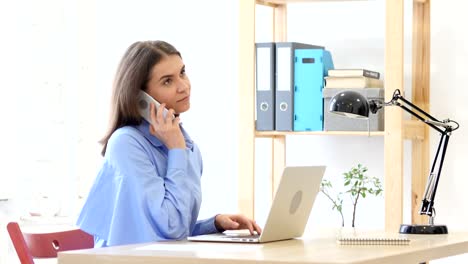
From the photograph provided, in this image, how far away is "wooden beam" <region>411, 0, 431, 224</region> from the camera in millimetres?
3975

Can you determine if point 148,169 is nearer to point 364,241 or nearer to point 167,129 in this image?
point 167,129

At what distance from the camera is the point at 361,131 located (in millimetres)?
3779

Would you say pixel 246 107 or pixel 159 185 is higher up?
pixel 246 107

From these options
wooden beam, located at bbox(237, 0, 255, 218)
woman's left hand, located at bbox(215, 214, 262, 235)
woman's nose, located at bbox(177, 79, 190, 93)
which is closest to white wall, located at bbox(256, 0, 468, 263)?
wooden beam, located at bbox(237, 0, 255, 218)

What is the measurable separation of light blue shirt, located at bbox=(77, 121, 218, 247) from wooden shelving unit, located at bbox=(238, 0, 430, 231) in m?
1.08

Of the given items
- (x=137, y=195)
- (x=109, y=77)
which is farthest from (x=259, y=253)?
(x=109, y=77)

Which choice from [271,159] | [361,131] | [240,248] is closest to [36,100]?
[271,159]

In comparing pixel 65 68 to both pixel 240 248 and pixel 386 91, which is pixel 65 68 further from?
pixel 240 248

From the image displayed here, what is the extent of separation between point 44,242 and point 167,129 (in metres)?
0.49

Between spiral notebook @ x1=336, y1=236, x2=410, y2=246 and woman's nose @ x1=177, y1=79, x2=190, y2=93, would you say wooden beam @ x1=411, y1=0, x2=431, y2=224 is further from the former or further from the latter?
spiral notebook @ x1=336, y1=236, x2=410, y2=246

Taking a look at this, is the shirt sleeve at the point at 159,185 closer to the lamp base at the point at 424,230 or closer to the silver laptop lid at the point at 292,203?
the silver laptop lid at the point at 292,203

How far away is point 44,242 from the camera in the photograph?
2.66 meters

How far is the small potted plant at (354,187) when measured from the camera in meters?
3.92

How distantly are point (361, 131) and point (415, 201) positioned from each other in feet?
1.44
